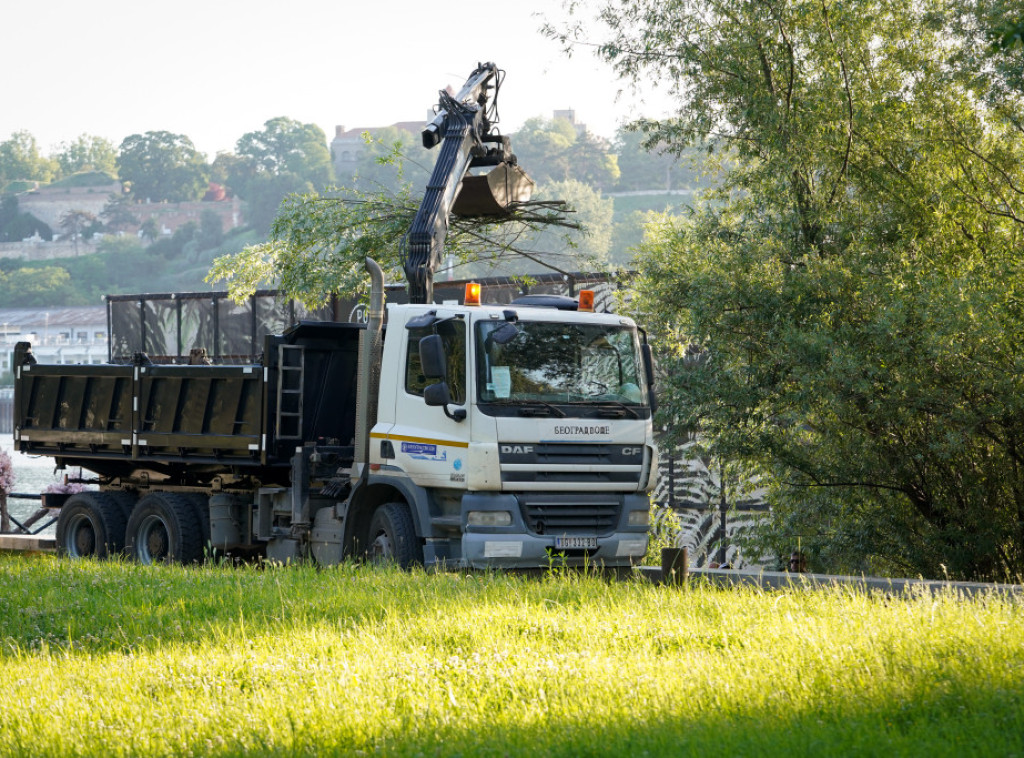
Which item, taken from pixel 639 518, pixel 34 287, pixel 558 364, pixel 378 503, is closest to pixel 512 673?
pixel 558 364

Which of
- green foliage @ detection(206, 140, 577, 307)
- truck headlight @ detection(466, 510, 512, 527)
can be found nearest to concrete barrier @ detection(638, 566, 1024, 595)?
truck headlight @ detection(466, 510, 512, 527)

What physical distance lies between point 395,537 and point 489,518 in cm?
103

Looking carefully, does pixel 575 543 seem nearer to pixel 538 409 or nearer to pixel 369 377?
pixel 538 409

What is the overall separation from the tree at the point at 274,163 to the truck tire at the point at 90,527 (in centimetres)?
16204

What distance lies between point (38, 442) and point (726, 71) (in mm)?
10307

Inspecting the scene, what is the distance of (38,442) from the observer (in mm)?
16797

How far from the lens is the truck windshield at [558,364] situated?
38.2ft

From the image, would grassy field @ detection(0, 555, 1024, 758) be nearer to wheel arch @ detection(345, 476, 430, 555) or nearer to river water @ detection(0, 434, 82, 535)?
wheel arch @ detection(345, 476, 430, 555)

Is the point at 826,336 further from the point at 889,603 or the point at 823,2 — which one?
the point at 889,603

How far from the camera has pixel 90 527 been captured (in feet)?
54.8

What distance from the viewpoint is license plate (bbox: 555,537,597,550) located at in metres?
11.8

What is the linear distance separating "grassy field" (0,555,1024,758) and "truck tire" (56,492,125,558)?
5981 millimetres

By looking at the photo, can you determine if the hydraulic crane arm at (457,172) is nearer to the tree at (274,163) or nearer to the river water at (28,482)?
the river water at (28,482)

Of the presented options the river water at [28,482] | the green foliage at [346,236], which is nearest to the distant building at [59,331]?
the river water at [28,482]
